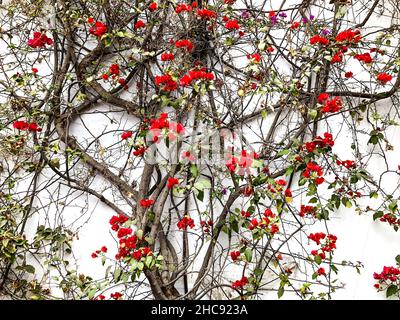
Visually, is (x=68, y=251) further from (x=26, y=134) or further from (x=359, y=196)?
(x=359, y=196)

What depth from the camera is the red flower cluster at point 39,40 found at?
230 cm

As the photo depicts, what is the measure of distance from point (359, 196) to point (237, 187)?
54cm

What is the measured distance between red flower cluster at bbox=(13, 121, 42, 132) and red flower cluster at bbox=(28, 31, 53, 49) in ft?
1.18

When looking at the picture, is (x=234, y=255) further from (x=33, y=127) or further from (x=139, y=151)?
(x=33, y=127)

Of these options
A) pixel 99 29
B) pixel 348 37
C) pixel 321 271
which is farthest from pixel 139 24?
pixel 321 271

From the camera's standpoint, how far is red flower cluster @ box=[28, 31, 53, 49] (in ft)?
7.54

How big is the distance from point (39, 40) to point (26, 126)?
413mm

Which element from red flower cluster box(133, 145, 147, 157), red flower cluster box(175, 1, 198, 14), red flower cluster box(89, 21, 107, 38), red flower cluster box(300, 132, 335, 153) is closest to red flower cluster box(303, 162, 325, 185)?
red flower cluster box(300, 132, 335, 153)

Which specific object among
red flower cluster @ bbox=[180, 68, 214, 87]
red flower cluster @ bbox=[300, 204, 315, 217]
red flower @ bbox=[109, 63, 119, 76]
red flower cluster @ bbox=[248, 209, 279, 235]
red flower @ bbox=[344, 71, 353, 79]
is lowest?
red flower cluster @ bbox=[248, 209, 279, 235]

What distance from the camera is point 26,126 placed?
2.20 meters

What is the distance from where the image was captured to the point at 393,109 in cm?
229

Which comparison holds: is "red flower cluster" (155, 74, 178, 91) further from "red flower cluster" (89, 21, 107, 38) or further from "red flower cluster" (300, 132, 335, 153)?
"red flower cluster" (300, 132, 335, 153)

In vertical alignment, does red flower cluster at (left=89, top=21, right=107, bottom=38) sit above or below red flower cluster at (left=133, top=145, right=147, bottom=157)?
above

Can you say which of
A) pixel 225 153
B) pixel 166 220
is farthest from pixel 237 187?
pixel 166 220
